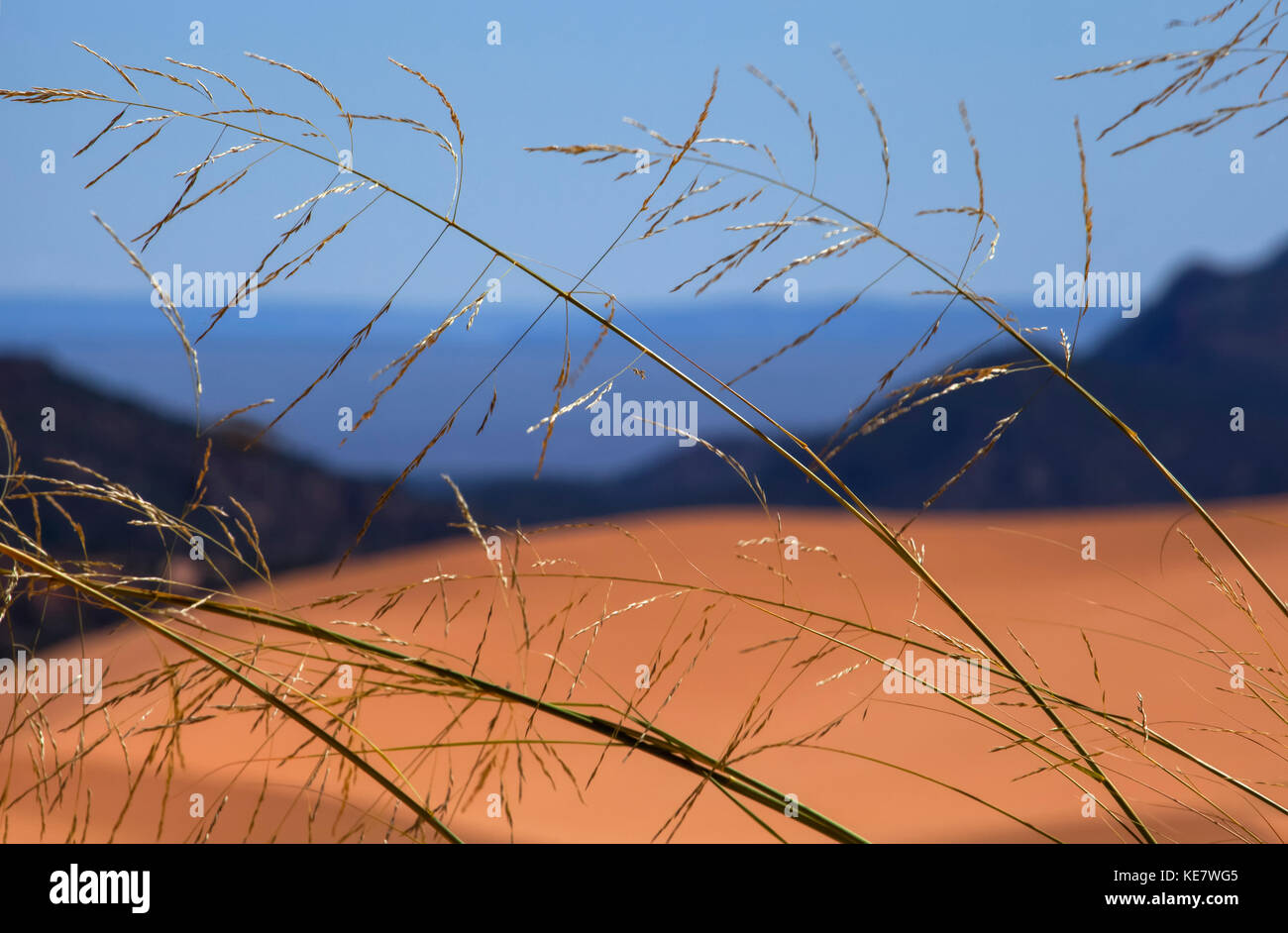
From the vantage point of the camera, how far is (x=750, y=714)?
21.6 inches

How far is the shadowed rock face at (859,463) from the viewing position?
7527mm

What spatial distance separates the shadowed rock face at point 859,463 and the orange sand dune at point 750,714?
1811 millimetres

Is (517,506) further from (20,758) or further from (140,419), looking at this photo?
(20,758)

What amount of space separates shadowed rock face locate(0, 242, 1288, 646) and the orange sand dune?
1.81m

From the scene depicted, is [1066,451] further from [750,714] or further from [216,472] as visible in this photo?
[750,714]

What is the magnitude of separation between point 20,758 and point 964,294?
3.89 meters

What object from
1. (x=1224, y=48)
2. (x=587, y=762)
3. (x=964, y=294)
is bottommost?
(x=587, y=762)

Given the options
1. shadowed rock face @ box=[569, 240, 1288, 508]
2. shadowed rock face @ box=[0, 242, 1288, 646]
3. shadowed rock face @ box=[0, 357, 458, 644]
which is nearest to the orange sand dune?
shadowed rock face @ box=[0, 357, 458, 644]

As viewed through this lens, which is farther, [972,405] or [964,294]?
[972,405]

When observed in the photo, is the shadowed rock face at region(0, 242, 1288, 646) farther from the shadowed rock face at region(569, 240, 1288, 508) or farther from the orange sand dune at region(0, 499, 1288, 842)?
the orange sand dune at region(0, 499, 1288, 842)

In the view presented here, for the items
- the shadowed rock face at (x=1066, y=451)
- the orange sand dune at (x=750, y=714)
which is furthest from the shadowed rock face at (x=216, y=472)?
the shadowed rock face at (x=1066, y=451)

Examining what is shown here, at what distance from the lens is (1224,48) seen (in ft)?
1.81

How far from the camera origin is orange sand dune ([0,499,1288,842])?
702 mm
